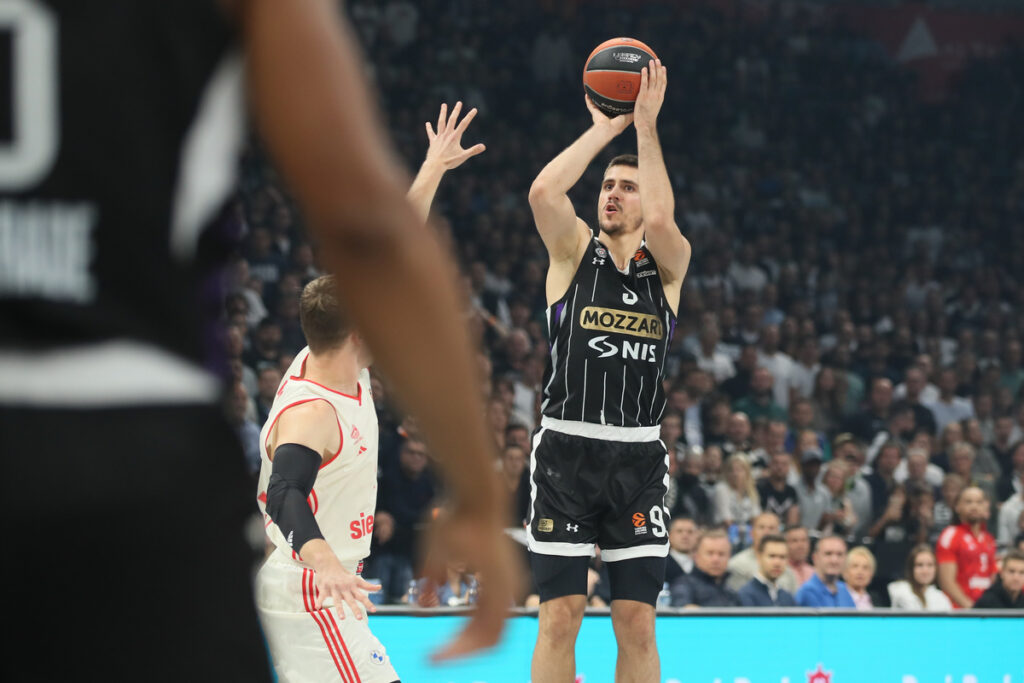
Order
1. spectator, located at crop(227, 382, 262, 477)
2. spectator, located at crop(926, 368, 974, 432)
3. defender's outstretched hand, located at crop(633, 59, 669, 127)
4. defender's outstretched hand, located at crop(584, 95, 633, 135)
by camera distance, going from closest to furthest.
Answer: defender's outstretched hand, located at crop(633, 59, 669, 127) → defender's outstretched hand, located at crop(584, 95, 633, 135) → spectator, located at crop(227, 382, 262, 477) → spectator, located at crop(926, 368, 974, 432)

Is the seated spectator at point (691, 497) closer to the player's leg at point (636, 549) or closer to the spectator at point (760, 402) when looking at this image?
the spectator at point (760, 402)

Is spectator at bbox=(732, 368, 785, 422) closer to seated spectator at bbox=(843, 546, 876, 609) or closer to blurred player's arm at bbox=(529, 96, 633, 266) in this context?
seated spectator at bbox=(843, 546, 876, 609)

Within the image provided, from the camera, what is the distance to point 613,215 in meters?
6.48

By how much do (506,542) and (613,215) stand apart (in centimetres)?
506

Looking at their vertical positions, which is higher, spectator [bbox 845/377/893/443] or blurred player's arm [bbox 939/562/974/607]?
spectator [bbox 845/377/893/443]

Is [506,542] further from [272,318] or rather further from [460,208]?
[460,208]

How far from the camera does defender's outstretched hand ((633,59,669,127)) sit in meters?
6.11

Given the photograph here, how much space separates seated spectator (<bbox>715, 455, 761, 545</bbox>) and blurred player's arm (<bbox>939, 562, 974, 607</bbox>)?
1475mm

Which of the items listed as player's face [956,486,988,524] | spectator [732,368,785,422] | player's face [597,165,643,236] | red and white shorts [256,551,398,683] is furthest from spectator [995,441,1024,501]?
red and white shorts [256,551,398,683]

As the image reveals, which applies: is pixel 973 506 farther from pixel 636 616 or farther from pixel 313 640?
pixel 313 640

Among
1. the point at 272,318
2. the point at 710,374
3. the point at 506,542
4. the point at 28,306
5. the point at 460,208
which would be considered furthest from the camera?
the point at 460,208

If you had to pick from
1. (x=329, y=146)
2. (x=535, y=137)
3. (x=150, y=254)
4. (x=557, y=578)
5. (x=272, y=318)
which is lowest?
(x=557, y=578)

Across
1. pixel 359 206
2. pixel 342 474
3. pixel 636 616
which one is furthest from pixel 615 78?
pixel 359 206

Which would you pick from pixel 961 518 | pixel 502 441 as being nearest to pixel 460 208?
pixel 502 441
